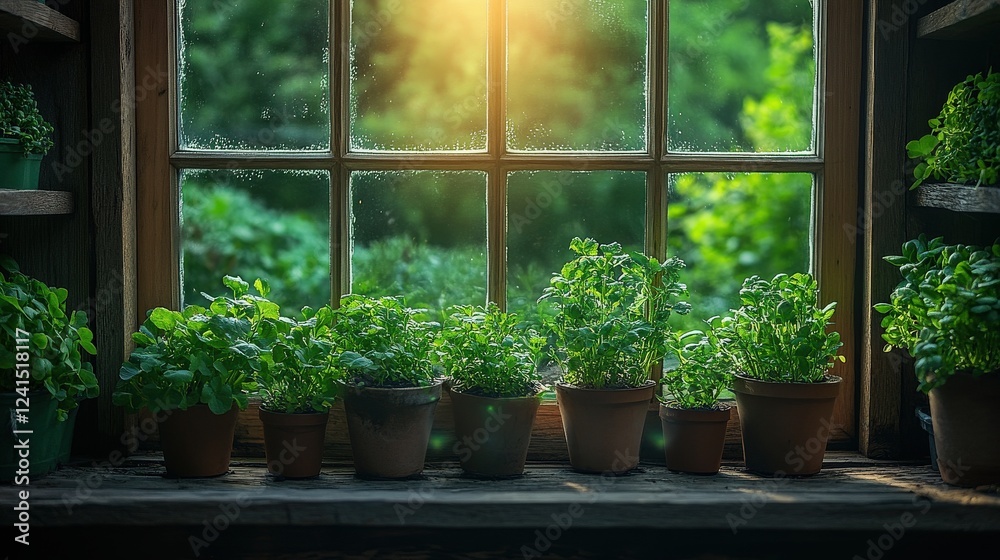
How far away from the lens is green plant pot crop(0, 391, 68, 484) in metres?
1.74

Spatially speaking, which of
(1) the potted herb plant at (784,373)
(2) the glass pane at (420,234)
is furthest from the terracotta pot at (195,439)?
(1) the potted herb plant at (784,373)

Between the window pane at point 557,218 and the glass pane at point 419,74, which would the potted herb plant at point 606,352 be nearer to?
the window pane at point 557,218

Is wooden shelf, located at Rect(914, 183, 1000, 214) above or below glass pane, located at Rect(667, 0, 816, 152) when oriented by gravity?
below

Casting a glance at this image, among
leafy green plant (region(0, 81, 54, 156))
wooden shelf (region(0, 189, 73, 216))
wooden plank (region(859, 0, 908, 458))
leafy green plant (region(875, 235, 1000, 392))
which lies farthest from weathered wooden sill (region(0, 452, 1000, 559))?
leafy green plant (region(0, 81, 54, 156))

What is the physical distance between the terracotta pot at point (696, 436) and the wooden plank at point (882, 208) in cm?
38

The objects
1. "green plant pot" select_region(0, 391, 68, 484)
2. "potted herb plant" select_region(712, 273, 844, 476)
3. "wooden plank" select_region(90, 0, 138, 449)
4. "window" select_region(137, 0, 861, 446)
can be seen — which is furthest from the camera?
"window" select_region(137, 0, 861, 446)

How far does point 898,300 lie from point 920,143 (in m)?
0.37

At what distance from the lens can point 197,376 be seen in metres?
1.80

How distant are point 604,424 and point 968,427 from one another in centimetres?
75

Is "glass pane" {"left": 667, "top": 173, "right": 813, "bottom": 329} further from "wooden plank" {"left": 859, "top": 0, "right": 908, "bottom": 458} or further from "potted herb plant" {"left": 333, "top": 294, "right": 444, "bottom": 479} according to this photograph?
"potted herb plant" {"left": 333, "top": 294, "right": 444, "bottom": 479}

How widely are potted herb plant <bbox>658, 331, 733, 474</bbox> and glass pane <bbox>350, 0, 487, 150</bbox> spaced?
728 mm

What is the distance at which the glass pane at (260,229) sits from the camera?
208 cm

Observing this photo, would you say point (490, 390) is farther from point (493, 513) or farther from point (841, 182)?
point (841, 182)

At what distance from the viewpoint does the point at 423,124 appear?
82.3 inches
